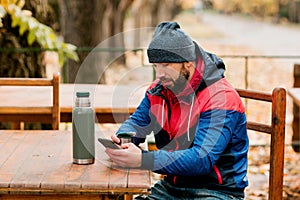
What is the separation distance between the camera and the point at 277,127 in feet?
11.9

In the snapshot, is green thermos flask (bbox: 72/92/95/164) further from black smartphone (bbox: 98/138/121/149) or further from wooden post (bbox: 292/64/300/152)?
wooden post (bbox: 292/64/300/152)

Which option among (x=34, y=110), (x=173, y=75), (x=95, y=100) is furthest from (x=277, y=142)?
(x=95, y=100)

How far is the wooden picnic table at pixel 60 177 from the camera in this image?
2879 mm

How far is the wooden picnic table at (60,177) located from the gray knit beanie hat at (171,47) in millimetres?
568

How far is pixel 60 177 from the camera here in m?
2.98

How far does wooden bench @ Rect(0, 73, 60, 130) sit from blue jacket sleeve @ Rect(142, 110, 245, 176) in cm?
Answer: 155

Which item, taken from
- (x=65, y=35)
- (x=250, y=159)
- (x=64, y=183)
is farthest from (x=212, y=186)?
(x=65, y=35)

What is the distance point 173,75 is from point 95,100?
2.30 metres

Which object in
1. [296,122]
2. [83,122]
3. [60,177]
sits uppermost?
[83,122]

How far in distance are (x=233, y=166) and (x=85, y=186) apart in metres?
0.83

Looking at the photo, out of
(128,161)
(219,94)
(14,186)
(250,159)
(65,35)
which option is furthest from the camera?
(65,35)

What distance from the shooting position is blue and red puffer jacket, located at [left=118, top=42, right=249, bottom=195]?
10.2 ft

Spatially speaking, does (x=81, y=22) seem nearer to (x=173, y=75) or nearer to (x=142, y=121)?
(x=142, y=121)

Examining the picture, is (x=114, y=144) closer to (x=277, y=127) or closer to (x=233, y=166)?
(x=233, y=166)
